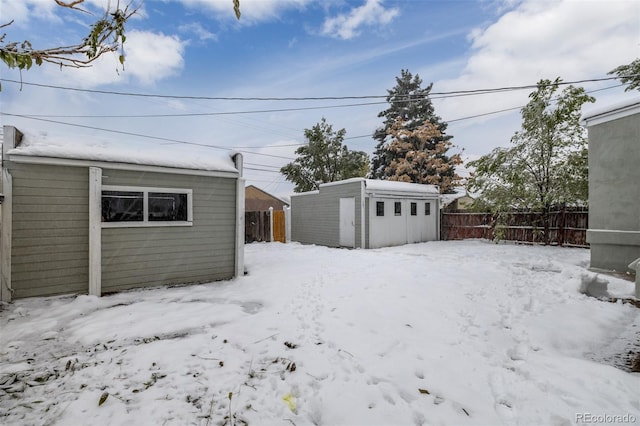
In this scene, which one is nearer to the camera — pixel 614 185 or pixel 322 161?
pixel 614 185

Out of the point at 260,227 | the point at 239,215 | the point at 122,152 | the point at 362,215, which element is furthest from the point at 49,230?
the point at 260,227

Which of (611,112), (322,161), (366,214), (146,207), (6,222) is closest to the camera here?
(6,222)

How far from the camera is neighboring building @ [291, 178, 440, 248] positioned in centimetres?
1181

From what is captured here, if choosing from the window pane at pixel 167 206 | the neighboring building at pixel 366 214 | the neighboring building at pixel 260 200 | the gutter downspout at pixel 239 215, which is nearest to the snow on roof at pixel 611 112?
the neighboring building at pixel 366 214

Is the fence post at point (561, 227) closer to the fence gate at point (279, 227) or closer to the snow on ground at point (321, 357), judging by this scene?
the snow on ground at point (321, 357)

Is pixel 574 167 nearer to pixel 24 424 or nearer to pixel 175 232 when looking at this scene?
pixel 175 232

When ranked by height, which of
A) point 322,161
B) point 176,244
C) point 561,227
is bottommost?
point 176,244

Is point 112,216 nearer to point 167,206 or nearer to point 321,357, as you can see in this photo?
point 167,206

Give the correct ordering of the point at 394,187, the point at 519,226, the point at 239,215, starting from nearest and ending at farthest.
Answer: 1. the point at 239,215
2. the point at 394,187
3. the point at 519,226

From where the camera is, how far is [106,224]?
5312 millimetres

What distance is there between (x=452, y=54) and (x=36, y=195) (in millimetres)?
12515

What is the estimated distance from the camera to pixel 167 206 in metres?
5.97

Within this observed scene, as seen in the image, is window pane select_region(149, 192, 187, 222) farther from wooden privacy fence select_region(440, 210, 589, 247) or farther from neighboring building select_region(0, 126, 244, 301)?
wooden privacy fence select_region(440, 210, 589, 247)

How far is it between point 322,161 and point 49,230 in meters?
18.3
